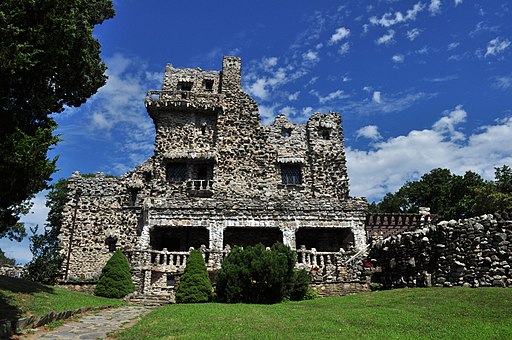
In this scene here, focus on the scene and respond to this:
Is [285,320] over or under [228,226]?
under

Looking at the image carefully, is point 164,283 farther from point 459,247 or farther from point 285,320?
point 459,247

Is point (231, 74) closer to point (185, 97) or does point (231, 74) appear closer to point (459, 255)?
point (185, 97)

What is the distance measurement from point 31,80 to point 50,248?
1023 inches

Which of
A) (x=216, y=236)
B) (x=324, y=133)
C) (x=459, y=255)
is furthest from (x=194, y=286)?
(x=324, y=133)

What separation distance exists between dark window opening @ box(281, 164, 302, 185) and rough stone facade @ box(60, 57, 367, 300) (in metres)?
0.09

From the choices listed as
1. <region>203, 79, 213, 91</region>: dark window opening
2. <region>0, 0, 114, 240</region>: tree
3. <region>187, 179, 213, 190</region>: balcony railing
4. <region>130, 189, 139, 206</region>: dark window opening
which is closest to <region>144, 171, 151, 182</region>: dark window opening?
<region>130, 189, 139, 206</region>: dark window opening

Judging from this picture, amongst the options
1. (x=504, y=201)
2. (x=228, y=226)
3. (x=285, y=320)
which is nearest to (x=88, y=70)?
(x=285, y=320)

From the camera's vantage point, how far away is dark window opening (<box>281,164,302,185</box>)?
35375 mm

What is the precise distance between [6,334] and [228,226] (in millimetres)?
16894

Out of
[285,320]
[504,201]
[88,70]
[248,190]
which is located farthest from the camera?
[504,201]

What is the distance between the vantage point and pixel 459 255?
1667 centimetres

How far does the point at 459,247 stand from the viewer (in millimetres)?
16797

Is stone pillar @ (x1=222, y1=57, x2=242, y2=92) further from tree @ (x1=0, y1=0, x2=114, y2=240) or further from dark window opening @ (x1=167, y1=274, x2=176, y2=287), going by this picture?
tree @ (x1=0, y1=0, x2=114, y2=240)

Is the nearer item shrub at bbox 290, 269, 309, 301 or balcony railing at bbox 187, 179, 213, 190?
shrub at bbox 290, 269, 309, 301
